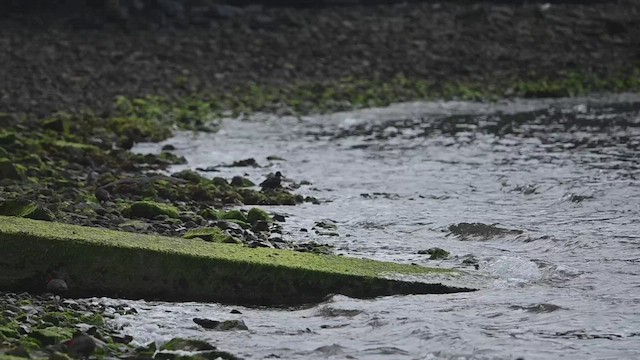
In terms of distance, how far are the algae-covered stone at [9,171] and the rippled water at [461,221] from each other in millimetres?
2222

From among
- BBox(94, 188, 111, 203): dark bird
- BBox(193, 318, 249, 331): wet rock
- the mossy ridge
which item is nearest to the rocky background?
Result: BBox(94, 188, 111, 203): dark bird

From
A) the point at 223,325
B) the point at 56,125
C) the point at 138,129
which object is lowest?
the point at 138,129

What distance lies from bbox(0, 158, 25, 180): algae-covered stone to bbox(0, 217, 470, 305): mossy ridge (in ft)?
8.98

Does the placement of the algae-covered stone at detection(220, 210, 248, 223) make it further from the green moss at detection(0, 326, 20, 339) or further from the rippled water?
the green moss at detection(0, 326, 20, 339)

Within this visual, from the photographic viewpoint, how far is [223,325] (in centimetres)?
609

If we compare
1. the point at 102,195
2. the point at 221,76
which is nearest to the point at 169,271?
the point at 102,195

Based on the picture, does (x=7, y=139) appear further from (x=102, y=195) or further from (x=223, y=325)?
(x=223, y=325)

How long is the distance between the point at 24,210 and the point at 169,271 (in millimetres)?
1339

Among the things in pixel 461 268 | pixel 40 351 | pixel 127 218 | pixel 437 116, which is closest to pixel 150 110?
pixel 437 116

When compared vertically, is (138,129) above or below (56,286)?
below

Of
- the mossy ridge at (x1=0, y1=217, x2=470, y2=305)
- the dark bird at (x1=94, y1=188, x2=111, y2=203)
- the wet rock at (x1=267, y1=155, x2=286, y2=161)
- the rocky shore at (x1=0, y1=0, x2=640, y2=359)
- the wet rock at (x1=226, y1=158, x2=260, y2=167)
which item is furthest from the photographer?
the wet rock at (x1=267, y1=155, x2=286, y2=161)

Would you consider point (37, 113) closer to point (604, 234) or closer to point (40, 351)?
point (604, 234)

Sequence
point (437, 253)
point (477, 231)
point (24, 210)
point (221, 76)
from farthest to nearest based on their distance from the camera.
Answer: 1. point (221, 76)
2. point (477, 231)
3. point (437, 253)
4. point (24, 210)

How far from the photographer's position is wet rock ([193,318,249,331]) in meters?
6.07
